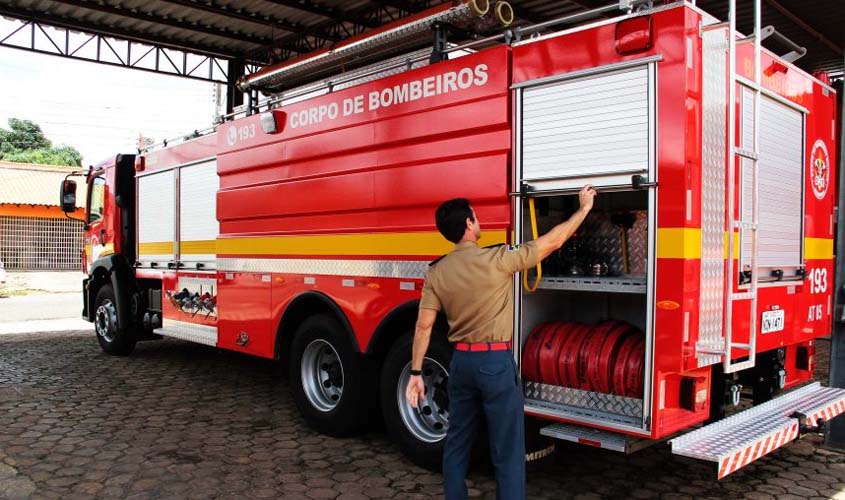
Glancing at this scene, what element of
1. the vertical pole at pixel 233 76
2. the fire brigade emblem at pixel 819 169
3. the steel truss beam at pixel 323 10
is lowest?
the fire brigade emblem at pixel 819 169

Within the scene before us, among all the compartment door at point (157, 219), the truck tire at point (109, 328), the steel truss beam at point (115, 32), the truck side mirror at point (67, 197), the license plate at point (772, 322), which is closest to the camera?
the license plate at point (772, 322)

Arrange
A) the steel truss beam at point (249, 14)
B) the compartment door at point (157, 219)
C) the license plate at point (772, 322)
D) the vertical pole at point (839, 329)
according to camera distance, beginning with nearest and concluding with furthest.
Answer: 1. the license plate at point (772, 322)
2. the vertical pole at point (839, 329)
3. the compartment door at point (157, 219)
4. the steel truss beam at point (249, 14)

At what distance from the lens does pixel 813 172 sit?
17.0 ft

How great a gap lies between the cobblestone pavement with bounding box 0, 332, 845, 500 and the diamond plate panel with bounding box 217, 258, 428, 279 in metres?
1.34

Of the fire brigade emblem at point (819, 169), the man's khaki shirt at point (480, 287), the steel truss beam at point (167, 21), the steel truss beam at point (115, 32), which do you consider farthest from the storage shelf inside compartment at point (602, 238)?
the steel truss beam at point (115, 32)

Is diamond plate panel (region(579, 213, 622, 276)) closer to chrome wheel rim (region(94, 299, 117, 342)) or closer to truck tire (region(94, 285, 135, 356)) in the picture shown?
truck tire (region(94, 285, 135, 356))

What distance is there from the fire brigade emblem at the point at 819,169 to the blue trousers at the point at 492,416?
3164mm

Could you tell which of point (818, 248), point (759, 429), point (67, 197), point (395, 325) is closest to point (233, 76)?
→ point (67, 197)

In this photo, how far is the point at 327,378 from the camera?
19.3ft

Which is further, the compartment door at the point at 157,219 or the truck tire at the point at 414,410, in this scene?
the compartment door at the point at 157,219

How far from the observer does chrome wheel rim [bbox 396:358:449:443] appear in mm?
4750

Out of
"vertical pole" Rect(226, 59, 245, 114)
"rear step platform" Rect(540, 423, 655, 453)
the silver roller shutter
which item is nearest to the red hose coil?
"rear step platform" Rect(540, 423, 655, 453)

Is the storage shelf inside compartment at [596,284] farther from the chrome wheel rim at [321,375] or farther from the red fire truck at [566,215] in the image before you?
the chrome wheel rim at [321,375]

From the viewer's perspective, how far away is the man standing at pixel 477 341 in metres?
3.40
